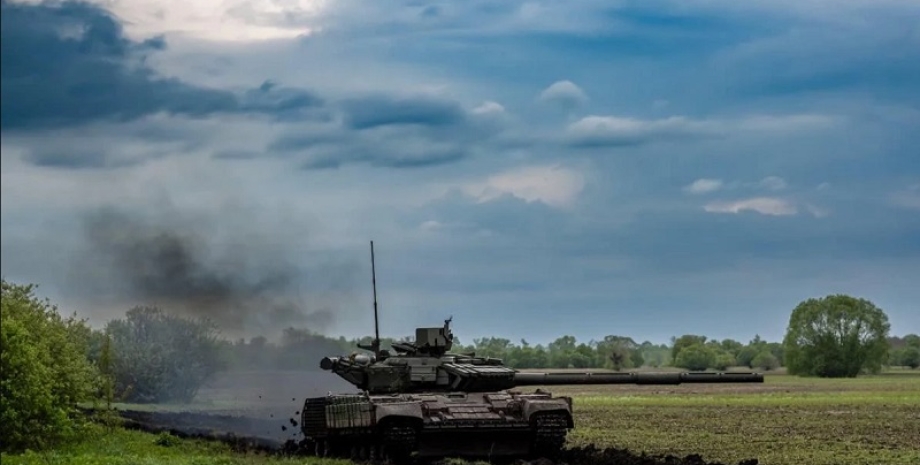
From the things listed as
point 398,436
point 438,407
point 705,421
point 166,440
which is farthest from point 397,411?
point 705,421

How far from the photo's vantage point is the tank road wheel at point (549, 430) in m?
28.6

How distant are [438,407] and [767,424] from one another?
1752 centimetres

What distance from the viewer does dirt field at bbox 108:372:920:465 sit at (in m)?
32.0

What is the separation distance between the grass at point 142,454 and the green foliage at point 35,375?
26.3 inches

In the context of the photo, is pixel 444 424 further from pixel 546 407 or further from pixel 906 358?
pixel 906 358

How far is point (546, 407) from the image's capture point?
28.6 meters

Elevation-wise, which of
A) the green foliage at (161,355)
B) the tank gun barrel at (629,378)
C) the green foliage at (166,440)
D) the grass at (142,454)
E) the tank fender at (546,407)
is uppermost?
the green foliage at (161,355)

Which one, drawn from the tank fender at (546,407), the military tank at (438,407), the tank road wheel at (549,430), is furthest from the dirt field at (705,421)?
the military tank at (438,407)

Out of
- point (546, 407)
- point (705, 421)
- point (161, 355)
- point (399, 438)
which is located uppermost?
point (161, 355)

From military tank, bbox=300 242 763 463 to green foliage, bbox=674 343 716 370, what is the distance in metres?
82.1

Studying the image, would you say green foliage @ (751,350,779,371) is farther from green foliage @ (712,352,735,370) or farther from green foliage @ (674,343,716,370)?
green foliage @ (674,343,716,370)

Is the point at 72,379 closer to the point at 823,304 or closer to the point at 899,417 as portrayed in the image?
the point at 899,417

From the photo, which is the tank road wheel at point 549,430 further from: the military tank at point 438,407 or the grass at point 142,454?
the grass at point 142,454

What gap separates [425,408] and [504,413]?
Answer: 1.65m
